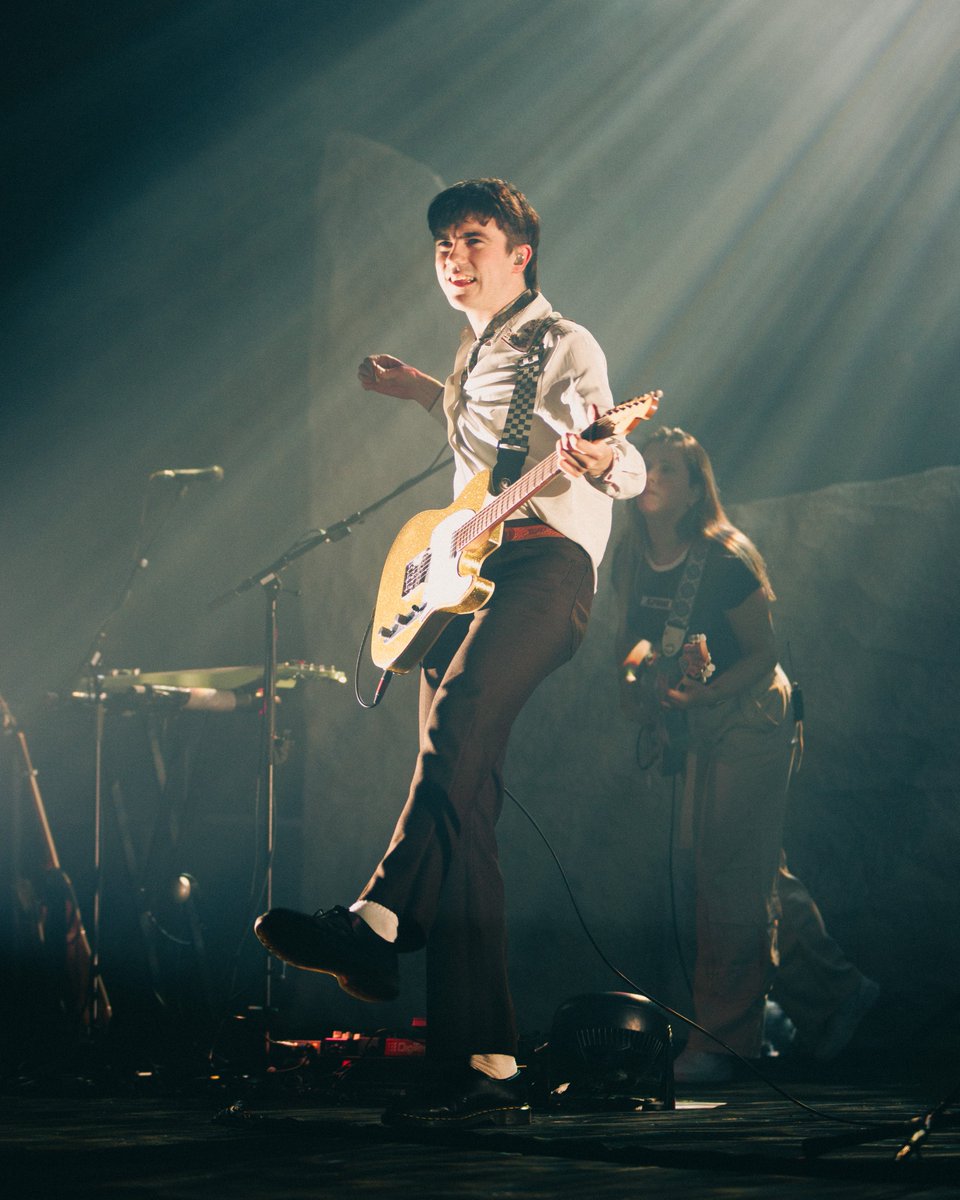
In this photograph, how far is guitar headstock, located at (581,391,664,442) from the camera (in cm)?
257

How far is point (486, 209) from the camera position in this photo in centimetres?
314

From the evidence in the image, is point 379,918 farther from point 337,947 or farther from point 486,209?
point 486,209

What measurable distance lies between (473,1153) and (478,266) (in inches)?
79.9

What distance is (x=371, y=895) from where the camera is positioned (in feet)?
7.70

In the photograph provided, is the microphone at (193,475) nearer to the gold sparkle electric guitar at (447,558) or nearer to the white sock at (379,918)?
the gold sparkle electric guitar at (447,558)

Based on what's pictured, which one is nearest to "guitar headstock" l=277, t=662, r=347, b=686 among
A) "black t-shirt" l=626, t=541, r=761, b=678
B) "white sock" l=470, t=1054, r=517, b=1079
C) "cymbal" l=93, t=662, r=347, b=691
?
"cymbal" l=93, t=662, r=347, b=691

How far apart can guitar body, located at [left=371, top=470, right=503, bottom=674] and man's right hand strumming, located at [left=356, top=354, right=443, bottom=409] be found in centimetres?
47

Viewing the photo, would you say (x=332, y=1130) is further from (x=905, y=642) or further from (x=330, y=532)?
(x=905, y=642)

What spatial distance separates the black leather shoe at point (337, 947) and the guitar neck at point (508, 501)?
0.88m

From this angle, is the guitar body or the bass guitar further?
the bass guitar

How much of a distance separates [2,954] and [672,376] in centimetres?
311

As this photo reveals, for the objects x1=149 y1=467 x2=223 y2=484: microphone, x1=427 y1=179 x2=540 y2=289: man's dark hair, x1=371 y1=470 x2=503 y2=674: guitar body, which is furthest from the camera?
x1=149 y1=467 x2=223 y2=484: microphone

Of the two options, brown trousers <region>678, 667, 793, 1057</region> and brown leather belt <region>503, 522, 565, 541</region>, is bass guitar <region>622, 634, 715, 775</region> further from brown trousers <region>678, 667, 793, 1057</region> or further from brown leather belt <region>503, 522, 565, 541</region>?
brown leather belt <region>503, 522, 565, 541</region>

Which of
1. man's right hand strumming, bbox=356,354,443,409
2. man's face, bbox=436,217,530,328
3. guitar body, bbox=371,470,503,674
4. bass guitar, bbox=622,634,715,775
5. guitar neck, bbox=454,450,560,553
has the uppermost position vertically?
man's face, bbox=436,217,530,328
